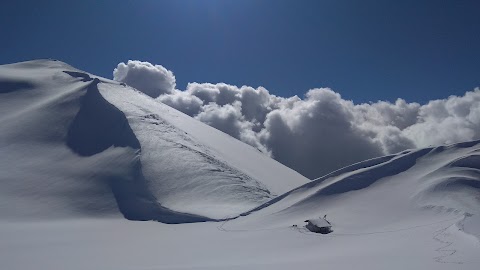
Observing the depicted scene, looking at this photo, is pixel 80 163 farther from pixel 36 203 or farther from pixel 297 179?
pixel 297 179

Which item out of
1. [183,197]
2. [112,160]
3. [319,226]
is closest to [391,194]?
[319,226]

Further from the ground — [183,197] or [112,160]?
[112,160]

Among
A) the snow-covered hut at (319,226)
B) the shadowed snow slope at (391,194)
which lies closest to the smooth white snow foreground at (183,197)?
the shadowed snow slope at (391,194)

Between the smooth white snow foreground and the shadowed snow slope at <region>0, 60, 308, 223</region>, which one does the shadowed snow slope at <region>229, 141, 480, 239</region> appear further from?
the shadowed snow slope at <region>0, 60, 308, 223</region>

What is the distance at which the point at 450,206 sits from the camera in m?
34.2

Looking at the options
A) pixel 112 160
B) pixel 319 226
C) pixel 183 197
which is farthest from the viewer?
pixel 112 160

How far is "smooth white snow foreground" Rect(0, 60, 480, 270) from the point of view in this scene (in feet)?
80.4

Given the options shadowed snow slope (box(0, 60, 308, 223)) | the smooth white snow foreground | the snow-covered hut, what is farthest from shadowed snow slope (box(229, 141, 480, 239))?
shadowed snow slope (box(0, 60, 308, 223))

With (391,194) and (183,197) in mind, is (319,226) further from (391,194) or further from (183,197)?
(183,197)

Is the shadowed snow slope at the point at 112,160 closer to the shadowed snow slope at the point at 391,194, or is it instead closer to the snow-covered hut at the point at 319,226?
the shadowed snow slope at the point at 391,194

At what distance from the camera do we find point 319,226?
32.1 meters

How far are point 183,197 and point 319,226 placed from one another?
19811 mm

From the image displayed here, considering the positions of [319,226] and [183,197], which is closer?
[319,226]

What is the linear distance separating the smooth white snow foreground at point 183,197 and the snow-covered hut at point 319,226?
0.76 m
